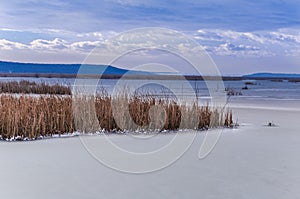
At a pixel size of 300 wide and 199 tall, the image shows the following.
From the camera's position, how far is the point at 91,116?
730cm

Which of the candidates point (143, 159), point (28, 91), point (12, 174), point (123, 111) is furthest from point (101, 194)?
point (28, 91)

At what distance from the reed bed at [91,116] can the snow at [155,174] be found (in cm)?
46

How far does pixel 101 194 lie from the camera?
372 cm

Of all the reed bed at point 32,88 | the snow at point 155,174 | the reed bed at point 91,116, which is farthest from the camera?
the reed bed at point 32,88

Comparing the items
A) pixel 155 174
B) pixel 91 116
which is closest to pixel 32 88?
pixel 91 116

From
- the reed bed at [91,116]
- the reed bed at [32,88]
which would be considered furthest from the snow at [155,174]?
the reed bed at [32,88]

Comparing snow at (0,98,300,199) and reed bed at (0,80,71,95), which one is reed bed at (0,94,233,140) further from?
reed bed at (0,80,71,95)

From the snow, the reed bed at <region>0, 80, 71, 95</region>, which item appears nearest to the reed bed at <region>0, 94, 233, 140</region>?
the snow

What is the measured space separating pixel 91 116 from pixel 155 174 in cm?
295

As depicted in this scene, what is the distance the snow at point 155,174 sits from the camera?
12.6 ft

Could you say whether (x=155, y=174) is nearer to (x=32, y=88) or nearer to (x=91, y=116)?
(x=91, y=116)

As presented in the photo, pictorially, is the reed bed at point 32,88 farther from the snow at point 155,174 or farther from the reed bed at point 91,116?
the snow at point 155,174

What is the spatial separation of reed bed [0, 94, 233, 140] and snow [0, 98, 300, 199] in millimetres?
455

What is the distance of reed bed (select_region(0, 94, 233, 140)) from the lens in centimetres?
657
